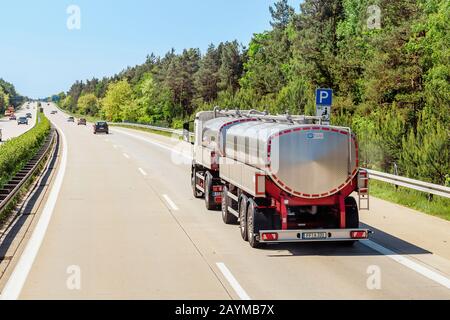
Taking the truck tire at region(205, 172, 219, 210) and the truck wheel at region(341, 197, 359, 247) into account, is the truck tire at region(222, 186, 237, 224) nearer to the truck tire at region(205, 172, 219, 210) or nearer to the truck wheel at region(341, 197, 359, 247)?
the truck tire at region(205, 172, 219, 210)

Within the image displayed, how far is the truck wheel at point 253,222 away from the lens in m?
10.9

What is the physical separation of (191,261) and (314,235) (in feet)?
7.26

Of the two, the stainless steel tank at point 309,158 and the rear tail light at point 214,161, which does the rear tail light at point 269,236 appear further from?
the rear tail light at point 214,161

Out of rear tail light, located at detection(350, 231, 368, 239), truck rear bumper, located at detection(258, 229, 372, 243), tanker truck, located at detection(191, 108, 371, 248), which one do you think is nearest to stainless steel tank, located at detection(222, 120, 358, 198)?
tanker truck, located at detection(191, 108, 371, 248)

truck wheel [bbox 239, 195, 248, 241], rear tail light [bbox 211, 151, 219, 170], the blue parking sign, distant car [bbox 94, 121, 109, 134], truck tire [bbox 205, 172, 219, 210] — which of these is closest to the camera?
truck wheel [bbox 239, 195, 248, 241]

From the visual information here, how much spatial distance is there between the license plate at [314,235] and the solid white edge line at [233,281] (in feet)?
5.34

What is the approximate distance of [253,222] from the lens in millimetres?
10969

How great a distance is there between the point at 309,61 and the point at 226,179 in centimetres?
4343

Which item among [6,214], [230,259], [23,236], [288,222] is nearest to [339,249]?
[288,222]

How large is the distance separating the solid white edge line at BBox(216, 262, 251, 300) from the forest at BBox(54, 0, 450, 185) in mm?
10413

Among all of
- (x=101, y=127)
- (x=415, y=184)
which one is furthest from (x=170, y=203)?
(x=101, y=127)

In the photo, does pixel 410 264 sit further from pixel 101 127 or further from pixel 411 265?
pixel 101 127

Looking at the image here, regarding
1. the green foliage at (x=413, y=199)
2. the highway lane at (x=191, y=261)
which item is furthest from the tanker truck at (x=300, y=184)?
the green foliage at (x=413, y=199)

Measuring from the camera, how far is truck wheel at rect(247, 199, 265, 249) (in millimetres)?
10945
